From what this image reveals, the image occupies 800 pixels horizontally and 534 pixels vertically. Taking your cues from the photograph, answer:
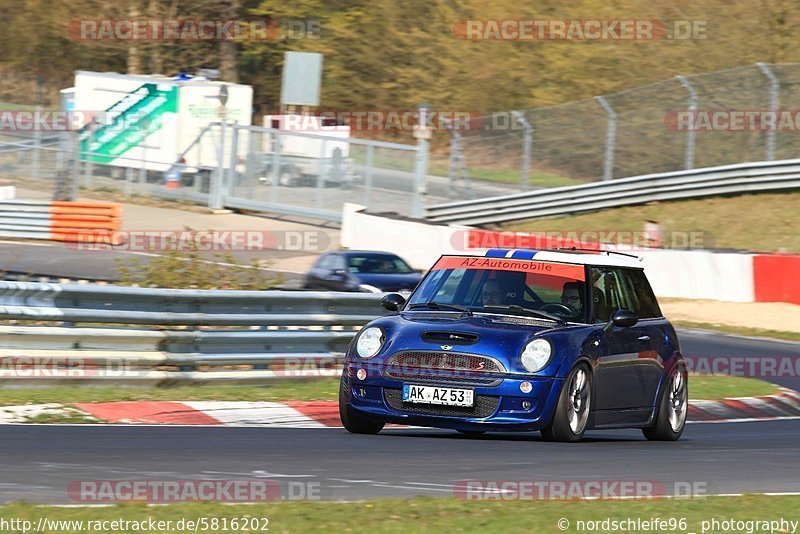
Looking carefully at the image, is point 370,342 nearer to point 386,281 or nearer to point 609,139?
point 386,281

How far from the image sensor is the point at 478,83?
44.5 m

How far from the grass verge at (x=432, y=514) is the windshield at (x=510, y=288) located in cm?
318

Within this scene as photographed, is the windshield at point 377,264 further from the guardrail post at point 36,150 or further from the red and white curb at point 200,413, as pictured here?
the guardrail post at point 36,150

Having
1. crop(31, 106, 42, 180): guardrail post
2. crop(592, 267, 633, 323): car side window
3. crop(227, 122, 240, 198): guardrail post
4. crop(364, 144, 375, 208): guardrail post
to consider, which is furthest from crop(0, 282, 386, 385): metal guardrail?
crop(31, 106, 42, 180): guardrail post

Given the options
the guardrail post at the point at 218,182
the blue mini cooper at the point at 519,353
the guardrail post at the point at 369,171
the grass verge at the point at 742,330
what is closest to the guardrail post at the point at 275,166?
the guardrail post at the point at 218,182

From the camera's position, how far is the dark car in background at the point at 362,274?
22562mm

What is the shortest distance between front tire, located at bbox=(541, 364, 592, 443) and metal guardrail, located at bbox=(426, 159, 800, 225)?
2210cm

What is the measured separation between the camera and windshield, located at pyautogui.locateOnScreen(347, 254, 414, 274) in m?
23.2

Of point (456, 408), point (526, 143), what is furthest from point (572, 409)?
point (526, 143)

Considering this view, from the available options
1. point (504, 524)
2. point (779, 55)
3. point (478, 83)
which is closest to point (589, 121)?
point (779, 55)

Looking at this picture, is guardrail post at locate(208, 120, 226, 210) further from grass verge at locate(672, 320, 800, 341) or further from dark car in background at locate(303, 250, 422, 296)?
grass verge at locate(672, 320, 800, 341)

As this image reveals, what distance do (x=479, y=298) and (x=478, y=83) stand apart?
34.6 m

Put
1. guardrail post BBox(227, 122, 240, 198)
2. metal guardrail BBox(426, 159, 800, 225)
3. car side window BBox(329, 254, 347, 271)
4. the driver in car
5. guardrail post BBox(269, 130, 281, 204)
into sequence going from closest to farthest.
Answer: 1. the driver in car
2. car side window BBox(329, 254, 347, 271)
3. metal guardrail BBox(426, 159, 800, 225)
4. guardrail post BBox(269, 130, 281, 204)
5. guardrail post BBox(227, 122, 240, 198)

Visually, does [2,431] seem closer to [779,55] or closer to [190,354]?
[190,354]
